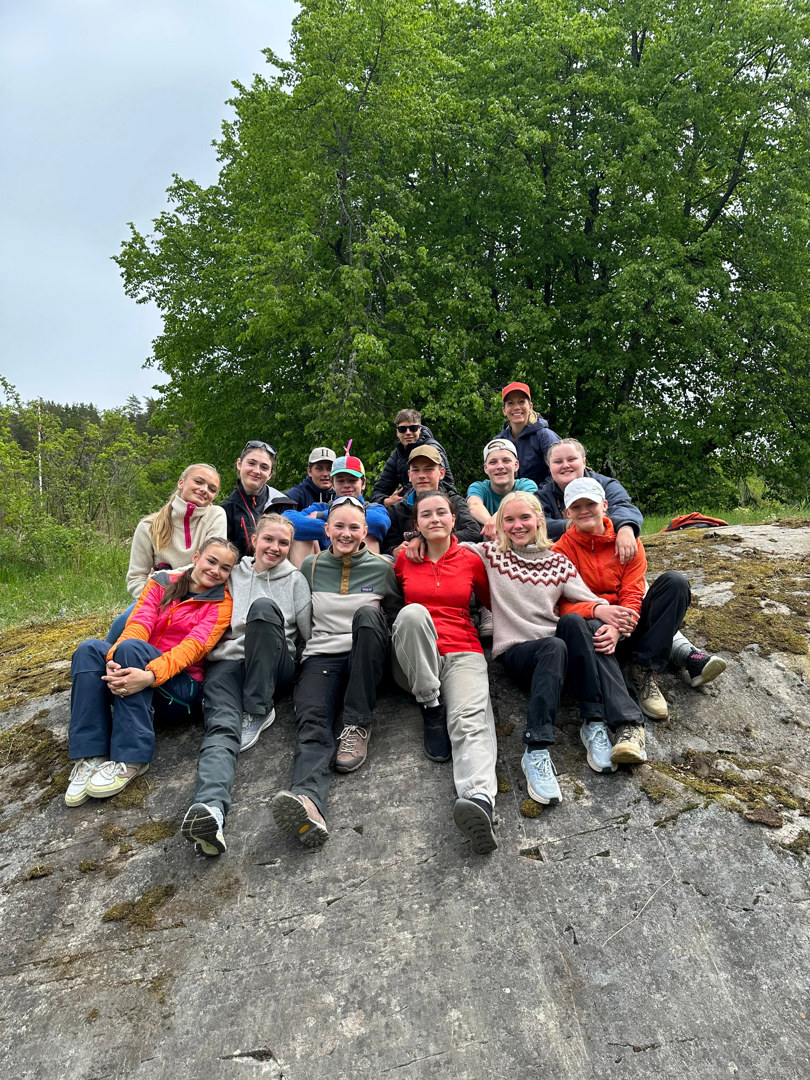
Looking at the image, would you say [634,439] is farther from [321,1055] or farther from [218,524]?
[321,1055]

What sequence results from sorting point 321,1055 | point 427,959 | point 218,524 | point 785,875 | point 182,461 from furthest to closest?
point 182,461, point 218,524, point 785,875, point 427,959, point 321,1055

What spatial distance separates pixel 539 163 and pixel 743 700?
14.2 m

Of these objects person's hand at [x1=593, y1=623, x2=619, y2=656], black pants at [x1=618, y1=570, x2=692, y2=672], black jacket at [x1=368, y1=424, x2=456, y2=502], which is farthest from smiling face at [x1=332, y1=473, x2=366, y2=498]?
black pants at [x1=618, y1=570, x2=692, y2=672]

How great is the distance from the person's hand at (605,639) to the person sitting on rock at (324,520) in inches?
66.6

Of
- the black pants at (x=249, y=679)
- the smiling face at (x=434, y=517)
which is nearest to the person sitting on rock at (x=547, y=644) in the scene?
the smiling face at (x=434, y=517)

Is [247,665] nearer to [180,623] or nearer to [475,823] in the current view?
[180,623]

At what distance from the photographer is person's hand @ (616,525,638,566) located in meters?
3.97

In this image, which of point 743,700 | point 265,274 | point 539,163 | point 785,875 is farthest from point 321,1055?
point 539,163

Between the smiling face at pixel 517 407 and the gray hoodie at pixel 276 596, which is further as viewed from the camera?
the smiling face at pixel 517 407

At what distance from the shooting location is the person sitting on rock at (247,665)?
317 cm

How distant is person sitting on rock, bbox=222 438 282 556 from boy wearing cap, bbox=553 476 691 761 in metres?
2.38

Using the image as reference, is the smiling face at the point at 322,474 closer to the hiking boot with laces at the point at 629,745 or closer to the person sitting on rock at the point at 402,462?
the person sitting on rock at the point at 402,462

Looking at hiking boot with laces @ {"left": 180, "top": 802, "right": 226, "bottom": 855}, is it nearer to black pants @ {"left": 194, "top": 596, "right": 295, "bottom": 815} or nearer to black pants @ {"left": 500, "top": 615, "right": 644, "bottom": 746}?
black pants @ {"left": 194, "top": 596, "right": 295, "bottom": 815}

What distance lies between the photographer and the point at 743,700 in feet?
12.8
